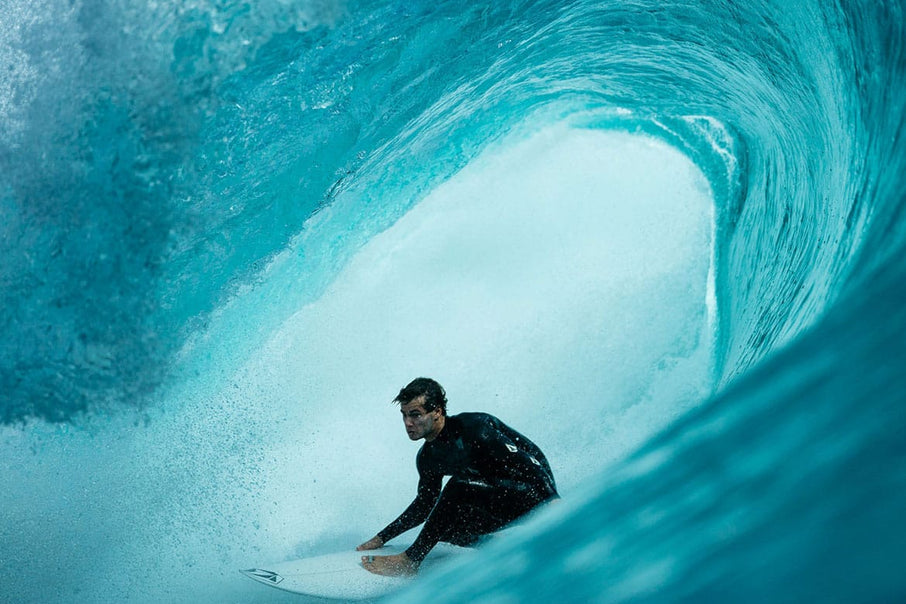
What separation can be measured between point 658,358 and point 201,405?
3.55 metres

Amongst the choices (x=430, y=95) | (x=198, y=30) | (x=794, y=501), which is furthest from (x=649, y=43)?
(x=794, y=501)

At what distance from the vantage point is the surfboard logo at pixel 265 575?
3401mm

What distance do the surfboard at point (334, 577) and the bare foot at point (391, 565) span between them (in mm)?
23

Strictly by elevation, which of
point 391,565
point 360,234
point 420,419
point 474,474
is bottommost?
point 391,565

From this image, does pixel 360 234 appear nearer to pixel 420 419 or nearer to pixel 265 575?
pixel 420 419

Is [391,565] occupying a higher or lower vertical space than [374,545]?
lower

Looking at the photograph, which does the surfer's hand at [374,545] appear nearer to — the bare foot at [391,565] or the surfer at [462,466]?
the bare foot at [391,565]

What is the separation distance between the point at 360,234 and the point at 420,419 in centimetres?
236

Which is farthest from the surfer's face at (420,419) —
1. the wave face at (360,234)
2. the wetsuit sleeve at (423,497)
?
the wave face at (360,234)

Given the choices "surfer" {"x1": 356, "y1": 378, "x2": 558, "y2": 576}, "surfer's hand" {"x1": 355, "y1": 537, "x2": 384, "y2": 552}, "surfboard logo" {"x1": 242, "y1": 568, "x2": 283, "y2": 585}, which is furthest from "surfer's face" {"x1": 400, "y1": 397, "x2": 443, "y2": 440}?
"surfboard logo" {"x1": 242, "y1": 568, "x2": 283, "y2": 585}

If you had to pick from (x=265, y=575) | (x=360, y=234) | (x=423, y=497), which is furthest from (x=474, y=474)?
(x=360, y=234)

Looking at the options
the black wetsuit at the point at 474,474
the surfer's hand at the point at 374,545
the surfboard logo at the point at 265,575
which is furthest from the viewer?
the surfer's hand at the point at 374,545

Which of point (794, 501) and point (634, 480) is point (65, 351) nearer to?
point (634, 480)

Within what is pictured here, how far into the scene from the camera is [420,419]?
3.04 metres
